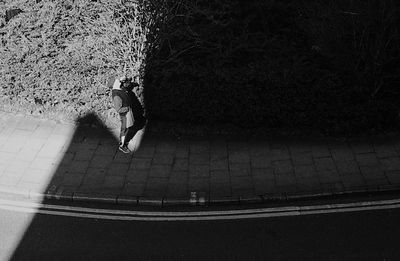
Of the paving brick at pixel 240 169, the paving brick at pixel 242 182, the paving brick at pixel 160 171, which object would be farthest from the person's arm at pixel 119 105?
the paving brick at pixel 242 182

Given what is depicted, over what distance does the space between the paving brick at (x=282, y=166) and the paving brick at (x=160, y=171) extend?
6.85 feet

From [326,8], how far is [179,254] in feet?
19.6

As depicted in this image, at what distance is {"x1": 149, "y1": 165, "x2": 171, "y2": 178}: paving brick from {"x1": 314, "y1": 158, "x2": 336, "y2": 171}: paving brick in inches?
115

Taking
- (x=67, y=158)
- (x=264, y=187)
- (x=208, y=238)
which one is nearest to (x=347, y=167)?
(x=264, y=187)

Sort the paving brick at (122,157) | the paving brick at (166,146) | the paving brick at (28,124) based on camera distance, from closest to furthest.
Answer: the paving brick at (122,157) → the paving brick at (166,146) → the paving brick at (28,124)

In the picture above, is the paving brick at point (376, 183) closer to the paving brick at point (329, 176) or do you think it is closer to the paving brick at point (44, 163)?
the paving brick at point (329, 176)

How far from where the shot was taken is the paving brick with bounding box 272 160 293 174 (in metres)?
9.15

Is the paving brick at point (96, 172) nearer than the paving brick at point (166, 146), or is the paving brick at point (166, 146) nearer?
the paving brick at point (96, 172)

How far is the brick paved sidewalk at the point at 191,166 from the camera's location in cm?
875

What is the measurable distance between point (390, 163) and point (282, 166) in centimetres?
208

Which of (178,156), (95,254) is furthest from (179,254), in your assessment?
(178,156)

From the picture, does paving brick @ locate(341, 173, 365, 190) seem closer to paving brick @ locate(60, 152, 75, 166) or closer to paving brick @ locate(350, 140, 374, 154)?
paving brick @ locate(350, 140, 374, 154)

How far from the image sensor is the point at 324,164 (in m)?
9.23

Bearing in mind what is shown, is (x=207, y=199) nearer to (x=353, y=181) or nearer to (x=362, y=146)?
(x=353, y=181)
